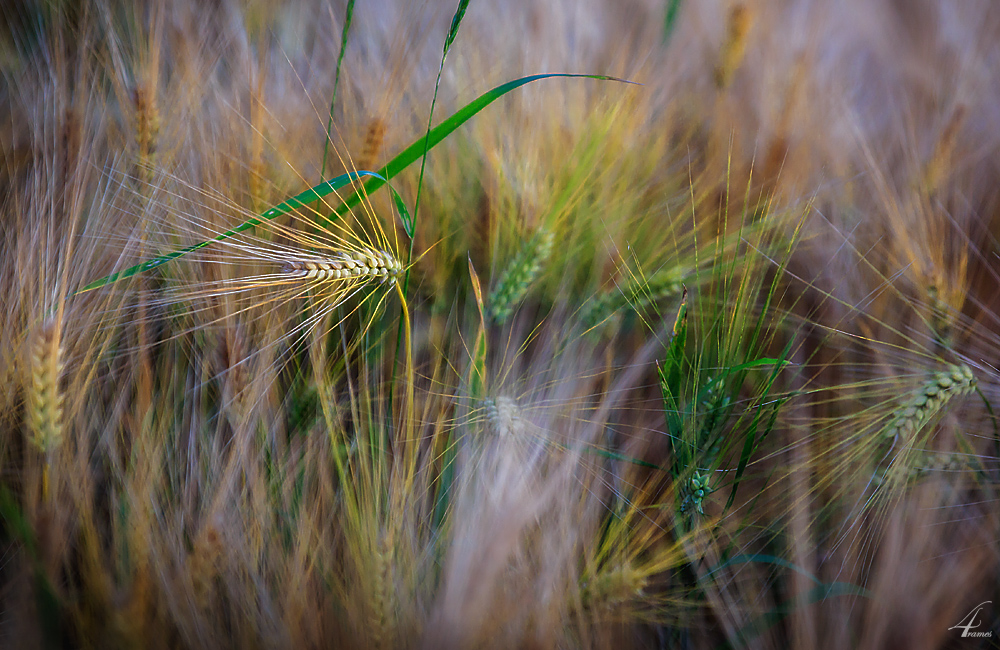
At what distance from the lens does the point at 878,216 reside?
2.66 ft

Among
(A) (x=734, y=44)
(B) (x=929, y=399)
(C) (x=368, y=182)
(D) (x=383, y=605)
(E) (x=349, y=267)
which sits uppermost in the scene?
(A) (x=734, y=44)

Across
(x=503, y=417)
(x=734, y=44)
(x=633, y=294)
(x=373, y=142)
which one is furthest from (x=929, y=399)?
(x=373, y=142)

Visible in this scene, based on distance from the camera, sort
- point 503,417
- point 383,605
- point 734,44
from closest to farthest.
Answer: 1. point 383,605
2. point 503,417
3. point 734,44

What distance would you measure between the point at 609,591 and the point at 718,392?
0.87ft

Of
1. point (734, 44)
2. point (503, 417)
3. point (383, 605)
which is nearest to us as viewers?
point (383, 605)

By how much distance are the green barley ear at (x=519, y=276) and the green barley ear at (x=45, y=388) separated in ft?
1.66

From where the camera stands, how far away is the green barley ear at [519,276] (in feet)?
2.33

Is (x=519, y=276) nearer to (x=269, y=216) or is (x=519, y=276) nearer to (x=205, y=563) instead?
(x=269, y=216)

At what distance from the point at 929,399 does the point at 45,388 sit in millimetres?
1058

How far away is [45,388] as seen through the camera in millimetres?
572

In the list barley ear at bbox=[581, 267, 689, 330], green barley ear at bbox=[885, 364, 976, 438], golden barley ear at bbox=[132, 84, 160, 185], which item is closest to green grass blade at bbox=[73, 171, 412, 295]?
golden barley ear at bbox=[132, 84, 160, 185]

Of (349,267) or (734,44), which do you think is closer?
(349,267)

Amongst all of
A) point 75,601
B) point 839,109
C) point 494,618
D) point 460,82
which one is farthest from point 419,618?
point 839,109

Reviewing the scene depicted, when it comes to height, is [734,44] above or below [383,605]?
Answer: above
